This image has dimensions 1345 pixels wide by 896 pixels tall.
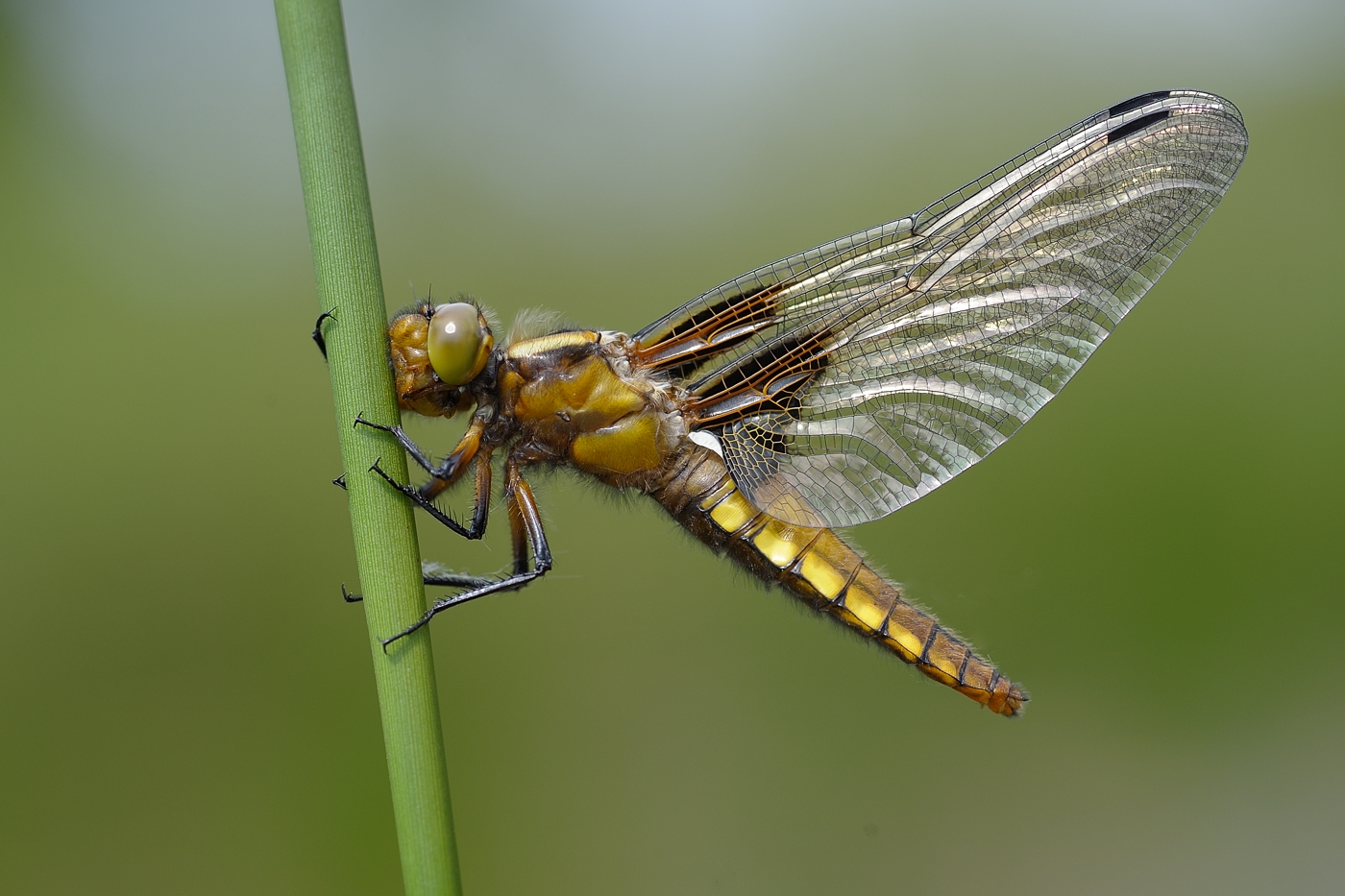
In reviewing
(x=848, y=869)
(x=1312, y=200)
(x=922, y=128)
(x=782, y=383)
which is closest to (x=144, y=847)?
(x=848, y=869)

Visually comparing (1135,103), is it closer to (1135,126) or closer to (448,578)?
(1135,126)

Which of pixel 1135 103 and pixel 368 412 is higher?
pixel 1135 103

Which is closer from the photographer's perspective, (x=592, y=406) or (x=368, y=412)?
(x=368, y=412)

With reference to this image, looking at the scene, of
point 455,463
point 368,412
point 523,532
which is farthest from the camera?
point 523,532

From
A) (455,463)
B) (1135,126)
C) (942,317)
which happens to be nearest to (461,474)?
(455,463)

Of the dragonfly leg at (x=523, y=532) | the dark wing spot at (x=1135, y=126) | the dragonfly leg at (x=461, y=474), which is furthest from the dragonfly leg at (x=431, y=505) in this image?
the dark wing spot at (x=1135, y=126)

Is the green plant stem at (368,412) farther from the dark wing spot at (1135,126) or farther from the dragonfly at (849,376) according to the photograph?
the dark wing spot at (1135,126)
